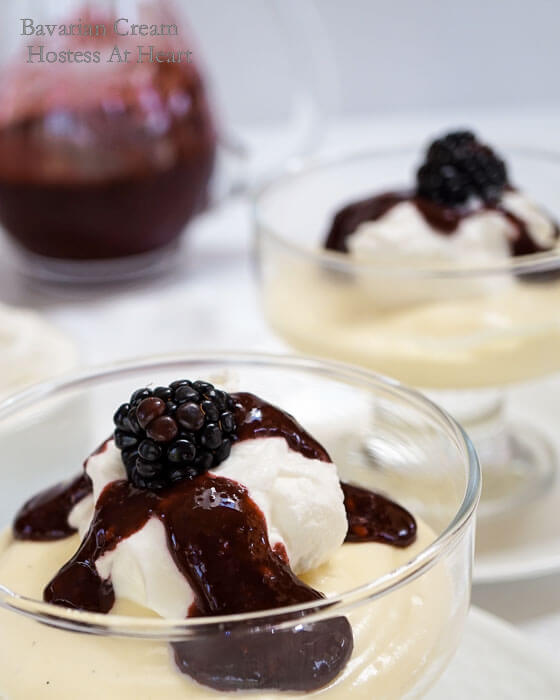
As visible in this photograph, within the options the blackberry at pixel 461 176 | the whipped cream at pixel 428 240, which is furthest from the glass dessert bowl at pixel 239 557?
the blackberry at pixel 461 176

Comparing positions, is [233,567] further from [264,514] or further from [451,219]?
[451,219]

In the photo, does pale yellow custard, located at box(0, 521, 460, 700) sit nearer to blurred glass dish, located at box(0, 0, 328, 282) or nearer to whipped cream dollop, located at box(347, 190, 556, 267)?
whipped cream dollop, located at box(347, 190, 556, 267)

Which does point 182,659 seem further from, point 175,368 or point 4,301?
point 4,301

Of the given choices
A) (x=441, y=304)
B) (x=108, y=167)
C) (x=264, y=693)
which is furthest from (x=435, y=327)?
(x=108, y=167)

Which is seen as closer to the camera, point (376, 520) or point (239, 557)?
point (239, 557)

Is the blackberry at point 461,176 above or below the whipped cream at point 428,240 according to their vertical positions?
above

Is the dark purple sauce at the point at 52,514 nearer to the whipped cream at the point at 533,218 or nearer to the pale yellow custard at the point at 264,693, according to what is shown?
the pale yellow custard at the point at 264,693

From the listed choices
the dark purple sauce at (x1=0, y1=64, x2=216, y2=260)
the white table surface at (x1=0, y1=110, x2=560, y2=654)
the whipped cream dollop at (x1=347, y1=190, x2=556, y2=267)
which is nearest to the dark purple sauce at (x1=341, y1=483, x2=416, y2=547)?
the whipped cream dollop at (x1=347, y1=190, x2=556, y2=267)
